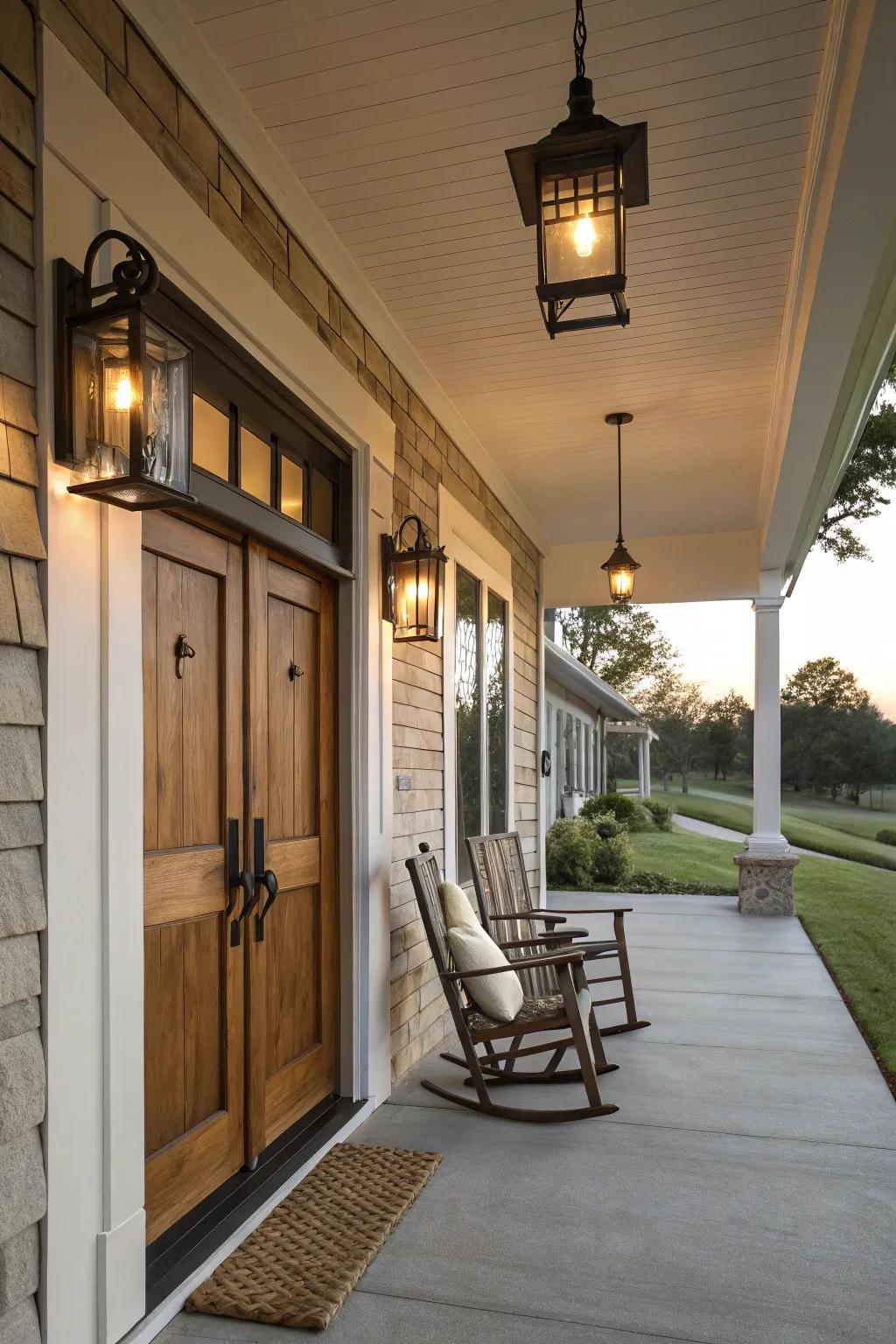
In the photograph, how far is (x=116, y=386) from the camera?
188 centimetres

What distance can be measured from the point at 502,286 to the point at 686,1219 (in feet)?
10.3

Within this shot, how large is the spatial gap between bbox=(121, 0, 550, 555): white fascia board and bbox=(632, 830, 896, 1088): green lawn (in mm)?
3560

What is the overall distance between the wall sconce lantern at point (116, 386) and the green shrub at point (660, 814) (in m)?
17.4

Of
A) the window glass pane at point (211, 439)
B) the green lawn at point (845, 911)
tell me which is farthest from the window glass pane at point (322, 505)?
the green lawn at point (845, 911)

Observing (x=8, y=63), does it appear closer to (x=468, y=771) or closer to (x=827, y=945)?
(x=468, y=771)

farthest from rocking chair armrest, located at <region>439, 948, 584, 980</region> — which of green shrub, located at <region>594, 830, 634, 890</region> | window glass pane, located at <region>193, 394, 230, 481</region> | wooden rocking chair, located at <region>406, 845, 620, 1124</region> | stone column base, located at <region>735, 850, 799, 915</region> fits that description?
green shrub, located at <region>594, 830, 634, 890</region>

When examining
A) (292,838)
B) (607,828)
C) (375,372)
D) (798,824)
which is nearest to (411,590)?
(375,372)

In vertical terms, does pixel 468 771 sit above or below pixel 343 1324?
above

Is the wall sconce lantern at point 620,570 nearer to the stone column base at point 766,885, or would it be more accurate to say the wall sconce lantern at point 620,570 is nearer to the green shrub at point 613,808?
the stone column base at point 766,885

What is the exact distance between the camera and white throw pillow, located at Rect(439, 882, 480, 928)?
3816 mm

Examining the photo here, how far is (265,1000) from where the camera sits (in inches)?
116

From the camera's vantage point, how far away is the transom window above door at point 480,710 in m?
5.29

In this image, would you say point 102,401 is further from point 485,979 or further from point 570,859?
point 570,859

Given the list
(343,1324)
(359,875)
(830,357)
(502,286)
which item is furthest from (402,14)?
(343,1324)
